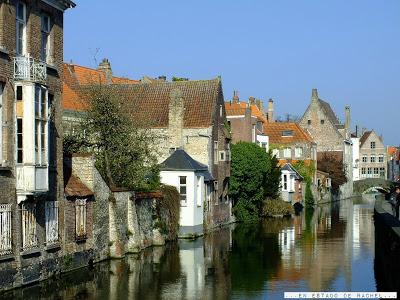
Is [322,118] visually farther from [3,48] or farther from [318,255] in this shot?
[3,48]

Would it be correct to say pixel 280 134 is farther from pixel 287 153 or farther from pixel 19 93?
pixel 19 93

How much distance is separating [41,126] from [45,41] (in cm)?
376

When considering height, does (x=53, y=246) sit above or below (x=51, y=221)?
below

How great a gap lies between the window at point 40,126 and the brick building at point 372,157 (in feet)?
389

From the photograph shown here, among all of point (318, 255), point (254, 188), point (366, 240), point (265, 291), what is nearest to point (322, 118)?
point (254, 188)

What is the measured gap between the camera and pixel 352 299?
790 inches

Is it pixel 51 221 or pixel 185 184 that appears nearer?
pixel 51 221

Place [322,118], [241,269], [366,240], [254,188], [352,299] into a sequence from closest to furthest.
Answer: [352,299] → [241,269] → [366,240] → [254,188] → [322,118]

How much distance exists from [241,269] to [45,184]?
9082mm

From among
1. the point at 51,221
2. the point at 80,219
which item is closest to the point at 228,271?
the point at 80,219

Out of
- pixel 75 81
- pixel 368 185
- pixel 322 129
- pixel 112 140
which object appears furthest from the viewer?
pixel 368 185

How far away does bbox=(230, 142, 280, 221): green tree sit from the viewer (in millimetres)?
51469

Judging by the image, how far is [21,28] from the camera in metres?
22.6

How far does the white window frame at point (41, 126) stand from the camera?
2205cm
